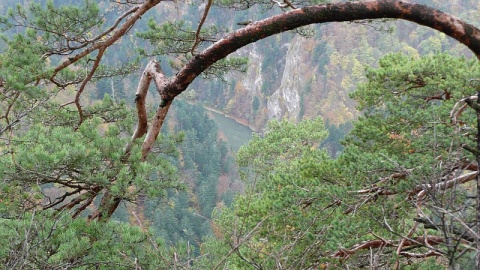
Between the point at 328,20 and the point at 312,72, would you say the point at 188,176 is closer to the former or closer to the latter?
the point at 328,20

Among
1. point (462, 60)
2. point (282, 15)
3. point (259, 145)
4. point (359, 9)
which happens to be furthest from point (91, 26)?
point (259, 145)

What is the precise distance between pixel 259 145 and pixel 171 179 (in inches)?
335

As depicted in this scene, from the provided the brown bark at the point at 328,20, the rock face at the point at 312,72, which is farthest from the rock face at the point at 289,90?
the brown bark at the point at 328,20

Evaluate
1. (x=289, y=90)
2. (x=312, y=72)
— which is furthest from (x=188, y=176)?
(x=312, y=72)

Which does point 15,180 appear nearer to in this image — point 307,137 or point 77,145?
point 77,145

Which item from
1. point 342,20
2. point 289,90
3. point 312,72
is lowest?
point 289,90

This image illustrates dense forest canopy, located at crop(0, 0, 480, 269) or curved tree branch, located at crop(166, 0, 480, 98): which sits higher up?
curved tree branch, located at crop(166, 0, 480, 98)

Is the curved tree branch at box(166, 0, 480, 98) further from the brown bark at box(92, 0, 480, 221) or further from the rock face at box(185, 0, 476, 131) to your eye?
the rock face at box(185, 0, 476, 131)

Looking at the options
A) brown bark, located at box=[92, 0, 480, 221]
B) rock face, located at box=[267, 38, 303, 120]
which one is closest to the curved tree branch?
brown bark, located at box=[92, 0, 480, 221]

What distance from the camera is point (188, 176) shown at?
451 cm

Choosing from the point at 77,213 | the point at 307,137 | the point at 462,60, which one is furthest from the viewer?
the point at 307,137

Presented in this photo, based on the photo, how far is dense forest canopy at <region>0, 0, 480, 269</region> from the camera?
2.04 metres

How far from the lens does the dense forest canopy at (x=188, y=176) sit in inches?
80.3

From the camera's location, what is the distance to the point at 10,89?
3125mm
